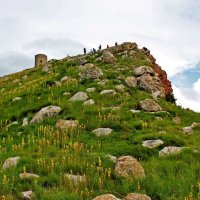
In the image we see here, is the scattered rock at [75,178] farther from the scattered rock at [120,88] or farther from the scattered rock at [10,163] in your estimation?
the scattered rock at [120,88]

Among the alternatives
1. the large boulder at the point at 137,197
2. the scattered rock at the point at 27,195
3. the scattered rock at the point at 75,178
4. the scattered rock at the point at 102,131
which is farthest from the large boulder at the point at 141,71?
the large boulder at the point at 137,197

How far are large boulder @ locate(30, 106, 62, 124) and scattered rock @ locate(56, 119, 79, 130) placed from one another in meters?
1.27

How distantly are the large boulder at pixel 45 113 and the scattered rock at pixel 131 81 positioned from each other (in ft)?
18.9

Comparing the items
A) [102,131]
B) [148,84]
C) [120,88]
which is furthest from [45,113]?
[148,84]

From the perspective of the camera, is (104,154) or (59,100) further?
(59,100)

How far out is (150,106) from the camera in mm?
19547

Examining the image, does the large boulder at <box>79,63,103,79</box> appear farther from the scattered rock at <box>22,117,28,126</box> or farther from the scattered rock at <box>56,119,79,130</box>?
the scattered rock at <box>56,119,79,130</box>

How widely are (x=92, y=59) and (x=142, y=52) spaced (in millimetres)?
5038

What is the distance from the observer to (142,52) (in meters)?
36.2

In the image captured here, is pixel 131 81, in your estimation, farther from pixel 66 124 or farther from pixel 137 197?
pixel 137 197

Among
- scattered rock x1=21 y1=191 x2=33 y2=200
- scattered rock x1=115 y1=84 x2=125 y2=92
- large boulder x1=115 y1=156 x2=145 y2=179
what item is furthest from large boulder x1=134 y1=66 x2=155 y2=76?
scattered rock x1=21 y1=191 x2=33 y2=200

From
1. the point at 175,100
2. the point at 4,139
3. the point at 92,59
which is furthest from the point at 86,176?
the point at 92,59

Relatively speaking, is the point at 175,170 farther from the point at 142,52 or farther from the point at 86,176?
the point at 142,52

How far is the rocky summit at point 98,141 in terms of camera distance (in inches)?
416
